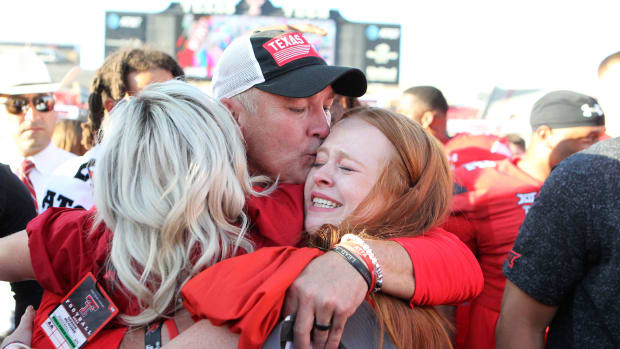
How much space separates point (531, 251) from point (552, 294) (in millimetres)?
162

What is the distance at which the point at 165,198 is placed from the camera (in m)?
1.47

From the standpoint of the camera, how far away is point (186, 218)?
4.75 feet

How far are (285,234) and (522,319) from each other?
958 millimetres

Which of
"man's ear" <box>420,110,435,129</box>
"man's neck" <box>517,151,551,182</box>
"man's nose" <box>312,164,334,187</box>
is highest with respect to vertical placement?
"man's nose" <box>312,164,334,187</box>

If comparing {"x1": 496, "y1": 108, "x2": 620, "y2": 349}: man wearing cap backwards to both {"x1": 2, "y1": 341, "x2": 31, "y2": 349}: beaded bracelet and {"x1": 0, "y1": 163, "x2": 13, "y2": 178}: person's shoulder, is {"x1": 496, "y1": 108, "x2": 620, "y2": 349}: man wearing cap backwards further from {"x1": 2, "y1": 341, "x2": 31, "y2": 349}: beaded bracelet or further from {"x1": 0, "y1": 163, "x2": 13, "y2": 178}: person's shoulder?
{"x1": 0, "y1": 163, "x2": 13, "y2": 178}: person's shoulder

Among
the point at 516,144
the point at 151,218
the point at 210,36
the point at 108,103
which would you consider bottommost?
the point at 516,144

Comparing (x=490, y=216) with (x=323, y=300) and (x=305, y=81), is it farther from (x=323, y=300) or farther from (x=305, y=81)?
(x=323, y=300)

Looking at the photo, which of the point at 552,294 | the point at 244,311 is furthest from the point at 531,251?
the point at 244,311

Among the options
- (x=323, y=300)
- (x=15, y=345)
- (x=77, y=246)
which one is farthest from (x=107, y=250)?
(x=323, y=300)

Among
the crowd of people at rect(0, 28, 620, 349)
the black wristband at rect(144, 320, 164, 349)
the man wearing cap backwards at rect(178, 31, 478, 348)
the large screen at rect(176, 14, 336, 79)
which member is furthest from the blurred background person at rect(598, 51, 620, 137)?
the large screen at rect(176, 14, 336, 79)

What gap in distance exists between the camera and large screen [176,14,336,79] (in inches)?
631

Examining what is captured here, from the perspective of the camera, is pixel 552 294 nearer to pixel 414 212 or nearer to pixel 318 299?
pixel 414 212

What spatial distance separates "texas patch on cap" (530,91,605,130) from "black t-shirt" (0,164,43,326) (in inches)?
139

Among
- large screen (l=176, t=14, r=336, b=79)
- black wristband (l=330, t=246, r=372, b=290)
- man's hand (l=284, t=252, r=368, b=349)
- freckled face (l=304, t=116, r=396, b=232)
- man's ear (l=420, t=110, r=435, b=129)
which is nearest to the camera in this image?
man's hand (l=284, t=252, r=368, b=349)
